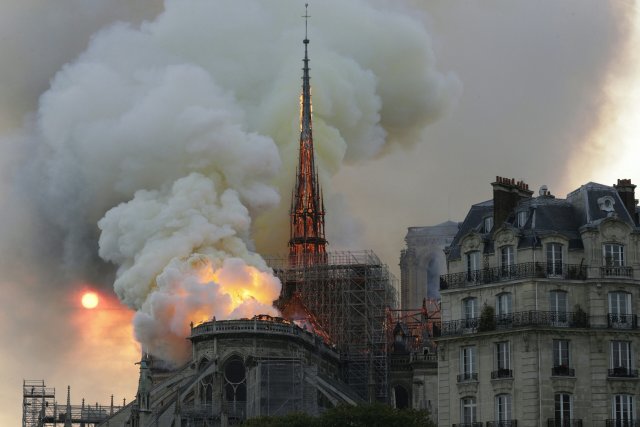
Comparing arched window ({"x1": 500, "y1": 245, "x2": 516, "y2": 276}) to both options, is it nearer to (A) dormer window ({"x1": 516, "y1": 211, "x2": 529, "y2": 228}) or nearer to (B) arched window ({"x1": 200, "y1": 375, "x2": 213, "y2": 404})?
(A) dormer window ({"x1": 516, "y1": 211, "x2": 529, "y2": 228})

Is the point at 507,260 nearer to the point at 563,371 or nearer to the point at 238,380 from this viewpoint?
the point at 563,371

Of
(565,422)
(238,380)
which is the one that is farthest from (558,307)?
(238,380)

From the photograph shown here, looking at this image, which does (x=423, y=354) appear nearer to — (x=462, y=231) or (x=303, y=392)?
(x=303, y=392)

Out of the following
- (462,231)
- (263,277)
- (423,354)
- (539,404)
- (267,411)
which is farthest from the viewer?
(423,354)

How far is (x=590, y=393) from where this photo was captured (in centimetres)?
8138

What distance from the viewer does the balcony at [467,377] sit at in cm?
8388

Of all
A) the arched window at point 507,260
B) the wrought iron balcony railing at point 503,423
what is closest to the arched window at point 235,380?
the arched window at point 507,260

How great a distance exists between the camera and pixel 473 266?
3391 inches

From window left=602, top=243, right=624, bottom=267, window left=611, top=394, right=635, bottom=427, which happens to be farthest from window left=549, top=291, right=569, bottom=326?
window left=611, top=394, right=635, bottom=427

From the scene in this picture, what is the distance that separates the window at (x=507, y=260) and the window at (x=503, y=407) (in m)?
5.63

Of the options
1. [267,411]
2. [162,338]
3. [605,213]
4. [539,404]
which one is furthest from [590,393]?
[162,338]

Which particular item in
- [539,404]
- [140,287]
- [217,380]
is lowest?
[539,404]

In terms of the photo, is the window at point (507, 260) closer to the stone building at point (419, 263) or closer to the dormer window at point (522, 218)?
the dormer window at point (522, 218)

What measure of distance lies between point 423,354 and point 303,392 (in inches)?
1288
